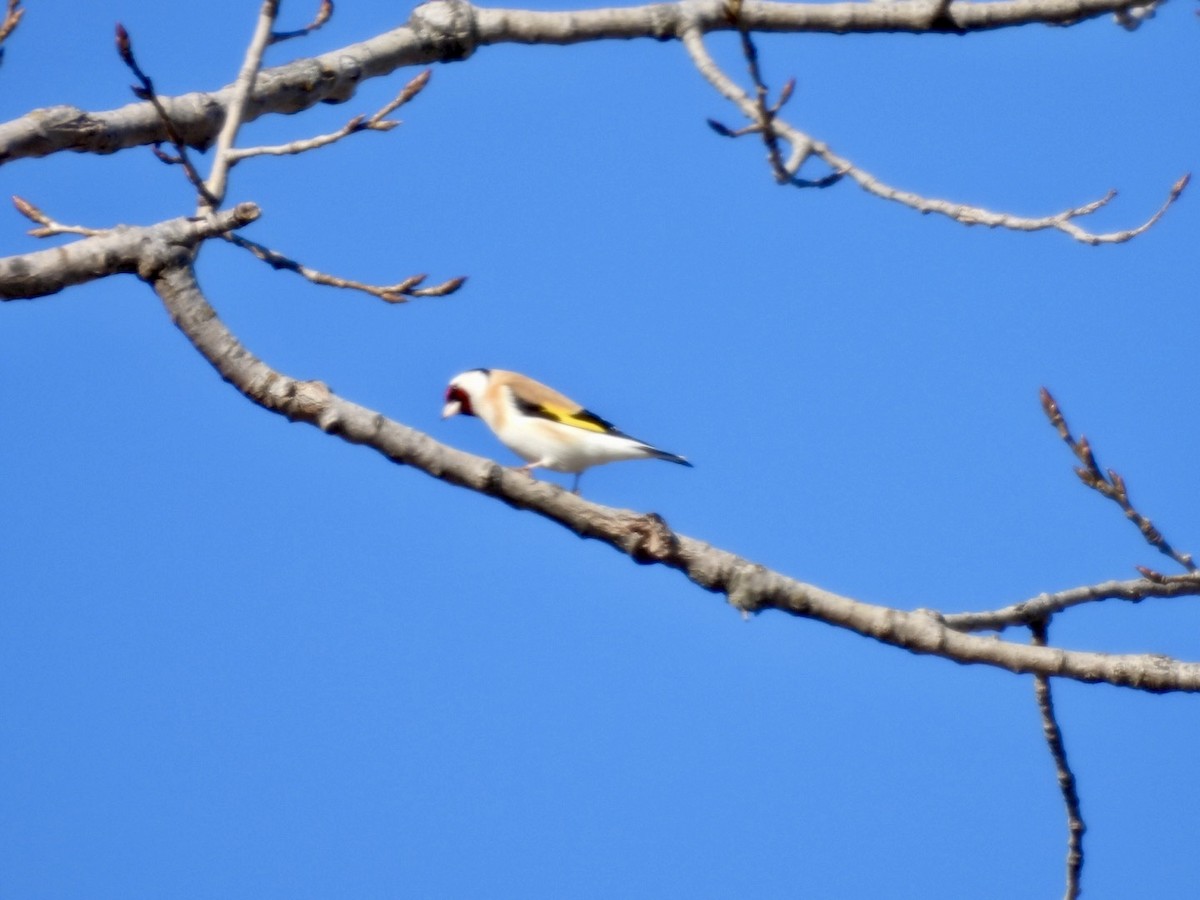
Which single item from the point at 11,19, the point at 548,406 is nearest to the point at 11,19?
the point at 11,19

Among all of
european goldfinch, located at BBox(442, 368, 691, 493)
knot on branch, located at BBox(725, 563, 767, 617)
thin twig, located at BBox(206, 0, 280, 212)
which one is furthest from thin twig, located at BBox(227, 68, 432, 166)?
european goldfinch, located at BBox(442, 368, 691, 493)

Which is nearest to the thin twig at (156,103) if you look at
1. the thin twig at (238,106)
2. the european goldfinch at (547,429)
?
the thin twig at (238,106)

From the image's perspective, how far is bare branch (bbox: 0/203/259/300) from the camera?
319cm

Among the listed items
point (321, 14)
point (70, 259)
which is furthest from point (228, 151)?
point (321, 14)

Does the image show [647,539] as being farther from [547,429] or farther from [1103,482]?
[547,429]

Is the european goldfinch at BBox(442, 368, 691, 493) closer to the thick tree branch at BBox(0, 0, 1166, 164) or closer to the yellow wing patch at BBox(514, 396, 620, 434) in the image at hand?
the yellow wing patch at BBox(514, 396, 620, 434)

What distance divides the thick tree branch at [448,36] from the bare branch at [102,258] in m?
0.62

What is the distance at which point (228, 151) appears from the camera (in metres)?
3.08

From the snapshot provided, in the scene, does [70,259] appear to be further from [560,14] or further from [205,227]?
[560,14]

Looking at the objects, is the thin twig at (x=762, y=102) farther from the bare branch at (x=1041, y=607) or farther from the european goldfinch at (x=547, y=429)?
the european goldfinch at (x=547, y=429)

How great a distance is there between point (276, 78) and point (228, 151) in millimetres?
1285

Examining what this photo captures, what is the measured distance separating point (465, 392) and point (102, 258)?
4.33 m

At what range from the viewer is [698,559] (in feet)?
10.6

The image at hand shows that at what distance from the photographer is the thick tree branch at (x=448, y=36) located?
3.91 m
